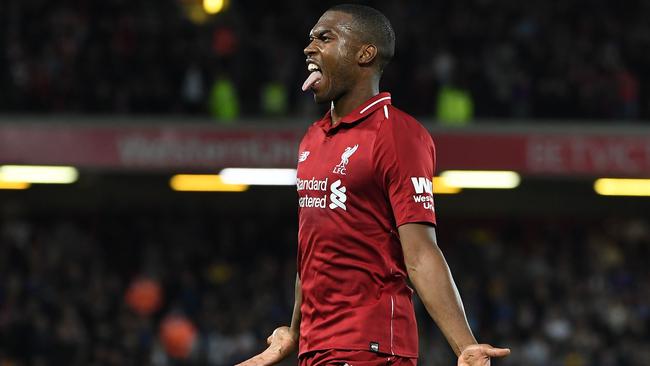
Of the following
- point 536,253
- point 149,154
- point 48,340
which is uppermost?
point 149,154

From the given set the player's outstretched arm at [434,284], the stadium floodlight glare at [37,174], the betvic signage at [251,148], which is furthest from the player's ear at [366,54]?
the stadium floodlight glare at [37,174]

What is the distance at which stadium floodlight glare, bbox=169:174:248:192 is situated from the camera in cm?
2031

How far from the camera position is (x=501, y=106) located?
19.5 m

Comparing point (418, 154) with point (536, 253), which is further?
point (536, 253)

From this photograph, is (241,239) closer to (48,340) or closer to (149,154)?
(149,154)

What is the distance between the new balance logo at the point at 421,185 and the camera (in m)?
4.06

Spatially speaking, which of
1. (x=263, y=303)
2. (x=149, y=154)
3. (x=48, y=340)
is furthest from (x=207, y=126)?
(x=48, y=340)

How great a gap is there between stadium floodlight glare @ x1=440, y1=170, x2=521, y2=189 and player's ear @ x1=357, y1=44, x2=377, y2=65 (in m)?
14.5

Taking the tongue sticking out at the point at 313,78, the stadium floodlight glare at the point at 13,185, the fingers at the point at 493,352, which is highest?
the stadium floodlight glare at the point at 13,185

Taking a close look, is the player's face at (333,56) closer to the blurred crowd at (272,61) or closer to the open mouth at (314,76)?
A: the open mouth at (314,76)

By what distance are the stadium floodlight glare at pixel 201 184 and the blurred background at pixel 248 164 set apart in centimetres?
6

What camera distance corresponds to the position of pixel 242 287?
1881 cm

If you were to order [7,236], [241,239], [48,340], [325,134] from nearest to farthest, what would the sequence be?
[325,134], [48,340], [7,236], [241,239]

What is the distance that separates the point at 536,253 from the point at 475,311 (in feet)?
8.01
